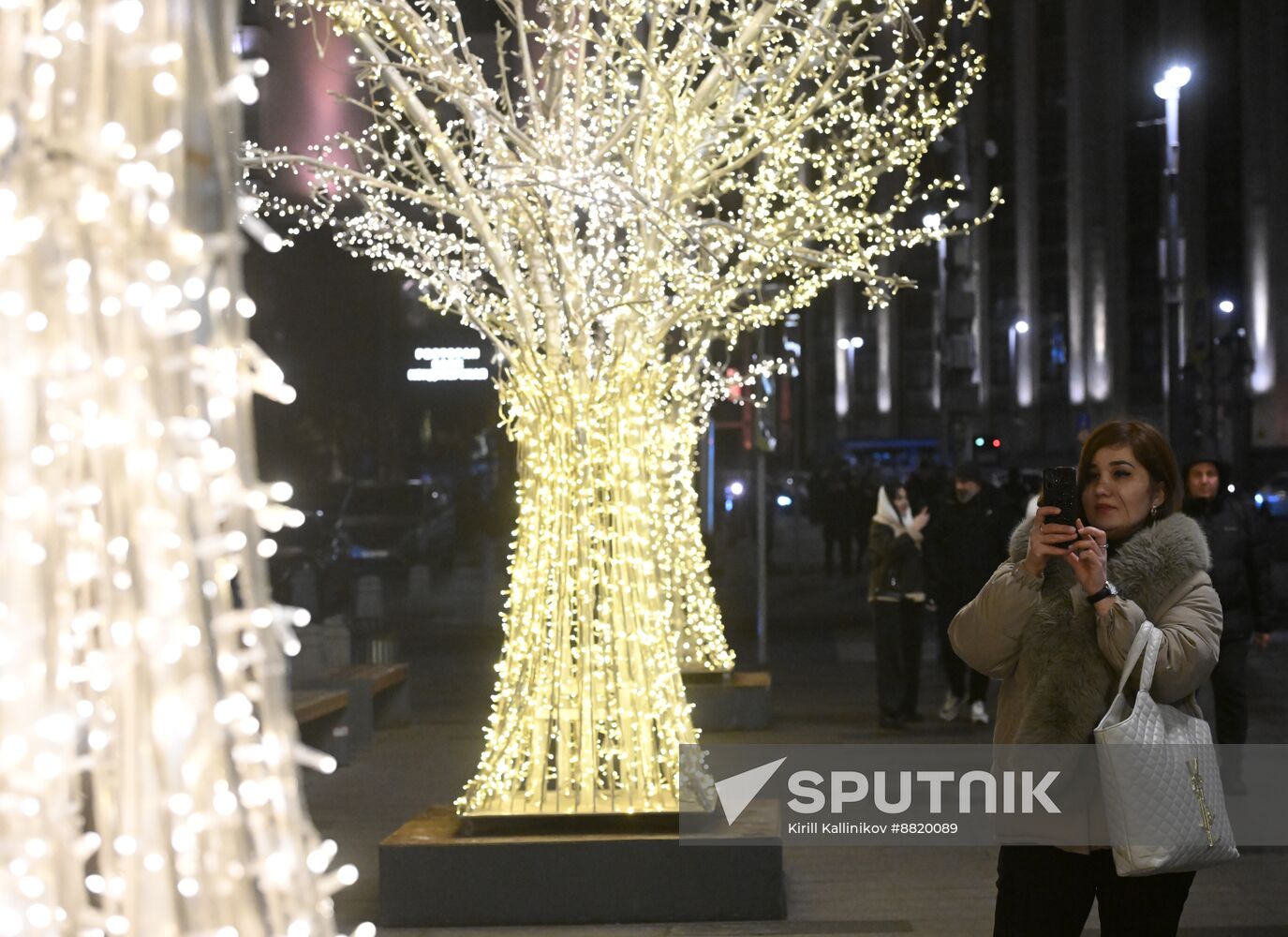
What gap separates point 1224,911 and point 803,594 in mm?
16602

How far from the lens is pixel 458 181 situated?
577 centimetres

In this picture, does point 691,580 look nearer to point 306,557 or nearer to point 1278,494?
point 306,557

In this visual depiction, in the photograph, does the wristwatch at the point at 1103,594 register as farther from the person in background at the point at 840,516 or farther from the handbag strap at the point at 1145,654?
the person in background at the point at 840,516

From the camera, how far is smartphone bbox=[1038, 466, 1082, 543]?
3.52 meters

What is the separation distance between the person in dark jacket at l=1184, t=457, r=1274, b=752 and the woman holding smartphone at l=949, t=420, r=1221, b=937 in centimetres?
436

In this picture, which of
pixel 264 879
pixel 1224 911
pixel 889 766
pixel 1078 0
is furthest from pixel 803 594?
pixel 1078 0

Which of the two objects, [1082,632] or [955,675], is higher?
[1082,632]

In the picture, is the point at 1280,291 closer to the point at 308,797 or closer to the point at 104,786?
the point at 308,797

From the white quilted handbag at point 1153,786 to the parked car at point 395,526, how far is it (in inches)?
841

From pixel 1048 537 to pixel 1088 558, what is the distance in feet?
0.33

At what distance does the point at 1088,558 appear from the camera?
3516 millimetres
